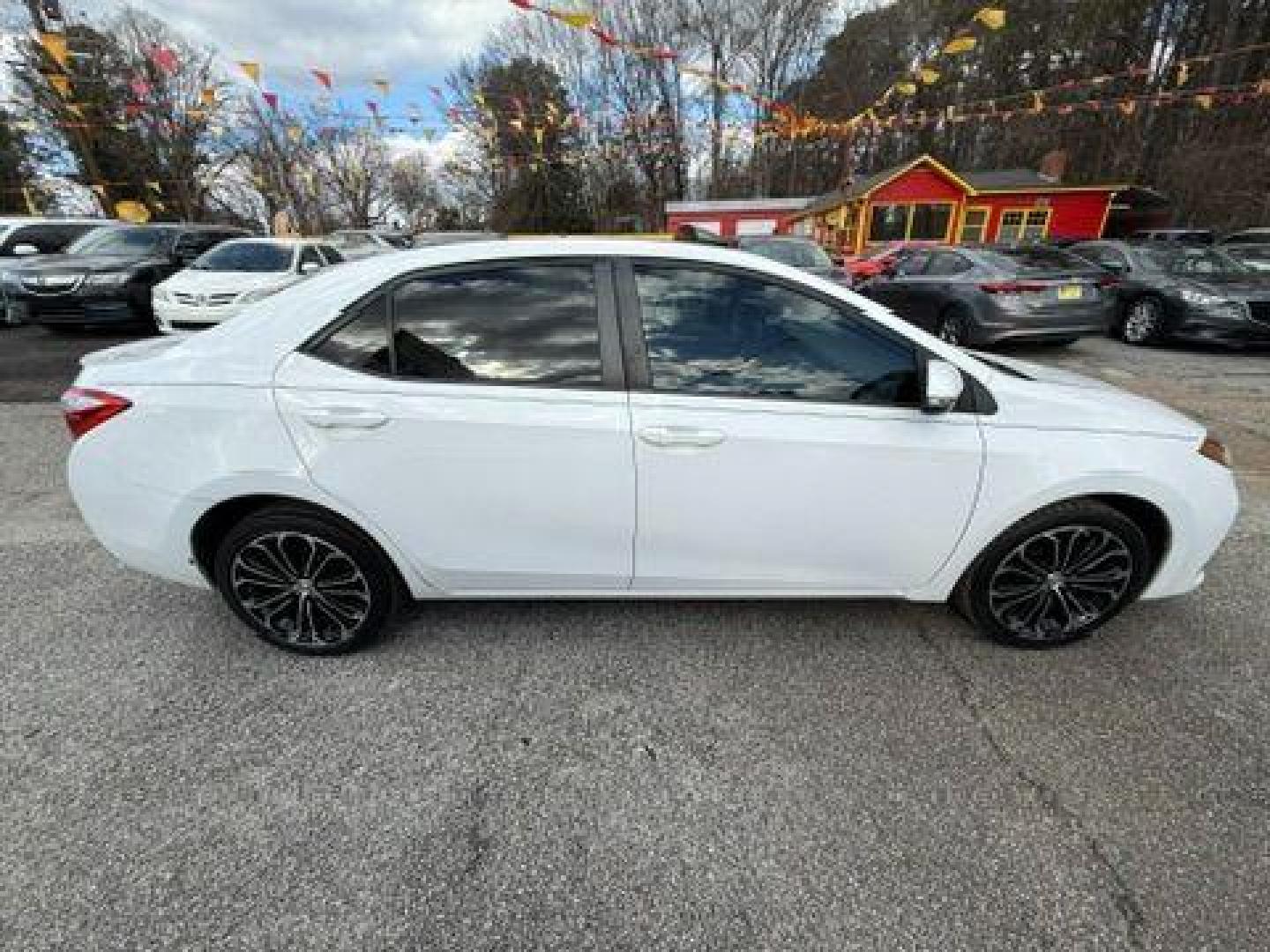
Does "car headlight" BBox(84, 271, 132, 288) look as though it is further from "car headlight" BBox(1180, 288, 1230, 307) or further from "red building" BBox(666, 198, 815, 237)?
"red building" BBox(666, 198, 815, 237)

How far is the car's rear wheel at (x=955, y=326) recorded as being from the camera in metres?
7.86

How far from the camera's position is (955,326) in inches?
317

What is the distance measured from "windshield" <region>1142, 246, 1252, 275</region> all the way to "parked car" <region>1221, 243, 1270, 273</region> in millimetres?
270

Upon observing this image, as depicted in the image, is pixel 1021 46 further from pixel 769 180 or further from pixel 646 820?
pixel 646 820

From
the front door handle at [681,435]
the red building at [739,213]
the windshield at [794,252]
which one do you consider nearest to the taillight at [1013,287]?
the windshield at [794,252]

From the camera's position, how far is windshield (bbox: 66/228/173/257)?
982 centimetres

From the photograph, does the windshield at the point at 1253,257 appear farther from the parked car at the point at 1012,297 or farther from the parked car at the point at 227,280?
the parked car at the point at 227,280

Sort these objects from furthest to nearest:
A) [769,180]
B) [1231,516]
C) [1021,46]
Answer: [769,180] → [1021,46] → [1231,516]

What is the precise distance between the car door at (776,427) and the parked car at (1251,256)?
10.9m

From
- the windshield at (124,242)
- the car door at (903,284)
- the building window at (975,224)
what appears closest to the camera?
the car door at (903,284)

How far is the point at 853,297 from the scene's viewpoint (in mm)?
2270

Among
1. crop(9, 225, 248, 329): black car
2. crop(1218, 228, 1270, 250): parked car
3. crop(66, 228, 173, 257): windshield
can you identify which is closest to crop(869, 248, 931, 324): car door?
crop(1218, 228, 1270, 250): parked car

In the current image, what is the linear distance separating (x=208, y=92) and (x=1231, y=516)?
59.3ft

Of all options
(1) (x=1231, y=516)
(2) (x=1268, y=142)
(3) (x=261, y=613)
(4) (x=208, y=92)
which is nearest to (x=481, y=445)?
(3) (x=261, y=613)
